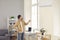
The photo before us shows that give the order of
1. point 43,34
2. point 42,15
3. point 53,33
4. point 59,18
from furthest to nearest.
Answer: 1. point 42,15
2. point 43,34
3. point 53,33
4. point 59,18

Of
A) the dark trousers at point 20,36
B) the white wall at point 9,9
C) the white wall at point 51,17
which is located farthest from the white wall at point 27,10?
the white wall at point 51,17

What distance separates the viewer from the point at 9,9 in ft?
27.0

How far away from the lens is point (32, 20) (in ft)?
24.2

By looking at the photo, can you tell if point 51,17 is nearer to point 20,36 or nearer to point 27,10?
point 20,36

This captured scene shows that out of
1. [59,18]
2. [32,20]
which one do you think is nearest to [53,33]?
[59,18]

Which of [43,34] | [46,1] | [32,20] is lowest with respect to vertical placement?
[43,34]

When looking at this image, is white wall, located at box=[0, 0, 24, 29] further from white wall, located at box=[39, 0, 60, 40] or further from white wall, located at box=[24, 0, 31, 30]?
white wall, located at box=[39, 0, 60, 40]

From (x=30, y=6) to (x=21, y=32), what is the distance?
2121mm

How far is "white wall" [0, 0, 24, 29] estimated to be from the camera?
323 inches

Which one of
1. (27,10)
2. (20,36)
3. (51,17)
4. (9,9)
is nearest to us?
(51,17)

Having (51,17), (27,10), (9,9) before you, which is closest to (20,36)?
(51,17)

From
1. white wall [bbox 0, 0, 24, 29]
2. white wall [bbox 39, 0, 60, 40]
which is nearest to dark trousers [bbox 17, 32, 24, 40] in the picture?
white wall [bbox 39, 0, 60, 40]

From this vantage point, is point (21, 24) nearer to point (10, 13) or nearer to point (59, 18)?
point (59, 18)

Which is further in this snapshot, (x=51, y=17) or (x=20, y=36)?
(x=20, y=36)
